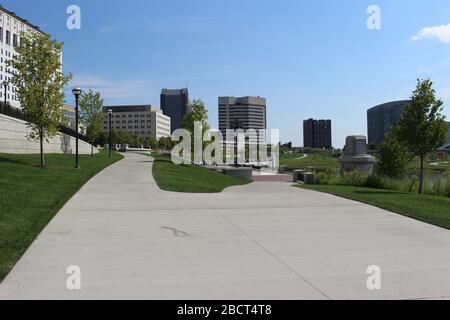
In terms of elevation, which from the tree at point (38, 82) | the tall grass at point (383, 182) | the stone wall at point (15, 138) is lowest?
the tall grass at point (383, 182)

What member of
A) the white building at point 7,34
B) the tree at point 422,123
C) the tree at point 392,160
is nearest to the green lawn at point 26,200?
the tree at point 422,123

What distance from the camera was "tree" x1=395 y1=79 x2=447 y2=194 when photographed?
19547mm

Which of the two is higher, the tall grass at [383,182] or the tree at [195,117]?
the tree at [195,117]

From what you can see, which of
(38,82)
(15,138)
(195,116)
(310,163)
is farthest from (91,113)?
(310,163)

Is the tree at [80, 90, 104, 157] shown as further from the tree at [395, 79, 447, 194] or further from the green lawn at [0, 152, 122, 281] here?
the tree at [395, 79, 447, 194]

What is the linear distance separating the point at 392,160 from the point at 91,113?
25.1 meters

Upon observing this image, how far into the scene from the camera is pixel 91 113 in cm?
3866

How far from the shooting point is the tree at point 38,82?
20531 mm

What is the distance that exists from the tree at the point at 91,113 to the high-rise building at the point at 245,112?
75.9 m

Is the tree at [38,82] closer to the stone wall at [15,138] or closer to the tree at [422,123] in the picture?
the stone wall at [15,138]

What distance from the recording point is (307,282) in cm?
542

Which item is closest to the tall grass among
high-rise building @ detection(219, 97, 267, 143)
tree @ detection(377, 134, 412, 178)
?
tree @ detection(377, 134, 412, 178)

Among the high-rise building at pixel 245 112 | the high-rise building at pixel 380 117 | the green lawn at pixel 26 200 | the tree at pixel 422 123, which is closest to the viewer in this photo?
the green lawn at pixel 26 200

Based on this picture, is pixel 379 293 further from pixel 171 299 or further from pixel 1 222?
pixel 1 222
